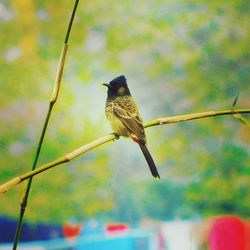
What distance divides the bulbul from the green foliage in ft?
0.19

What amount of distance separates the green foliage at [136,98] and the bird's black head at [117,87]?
0.15 feet

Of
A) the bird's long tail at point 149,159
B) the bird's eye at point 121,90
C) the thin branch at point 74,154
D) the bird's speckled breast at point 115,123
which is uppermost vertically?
the bird's eye at point 121,90

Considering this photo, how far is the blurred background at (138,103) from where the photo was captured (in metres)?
1.84

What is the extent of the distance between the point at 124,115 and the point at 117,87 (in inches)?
6.2

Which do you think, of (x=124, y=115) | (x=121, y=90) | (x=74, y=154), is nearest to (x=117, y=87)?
(x=121, y=90)

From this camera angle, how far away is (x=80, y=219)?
1.84 meters

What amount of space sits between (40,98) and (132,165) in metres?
0.46

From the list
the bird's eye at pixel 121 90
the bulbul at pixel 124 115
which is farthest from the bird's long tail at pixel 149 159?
the bird's eye at pixel 121 90

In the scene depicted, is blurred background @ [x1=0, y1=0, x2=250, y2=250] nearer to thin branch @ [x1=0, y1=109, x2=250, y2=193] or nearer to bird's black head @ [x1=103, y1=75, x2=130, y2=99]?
bird's black head @ [x1=103, y1=75, x2=130, y2=99]

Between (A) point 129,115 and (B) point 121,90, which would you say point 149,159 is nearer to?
(A) point 129,115

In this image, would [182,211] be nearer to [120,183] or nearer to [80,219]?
[120,183]

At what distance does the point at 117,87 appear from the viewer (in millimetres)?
1858

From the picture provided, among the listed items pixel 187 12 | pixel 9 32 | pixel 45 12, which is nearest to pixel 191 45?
pixel 187 12

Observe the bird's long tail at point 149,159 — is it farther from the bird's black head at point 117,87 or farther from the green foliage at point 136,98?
the bird's black head at point 117,87
